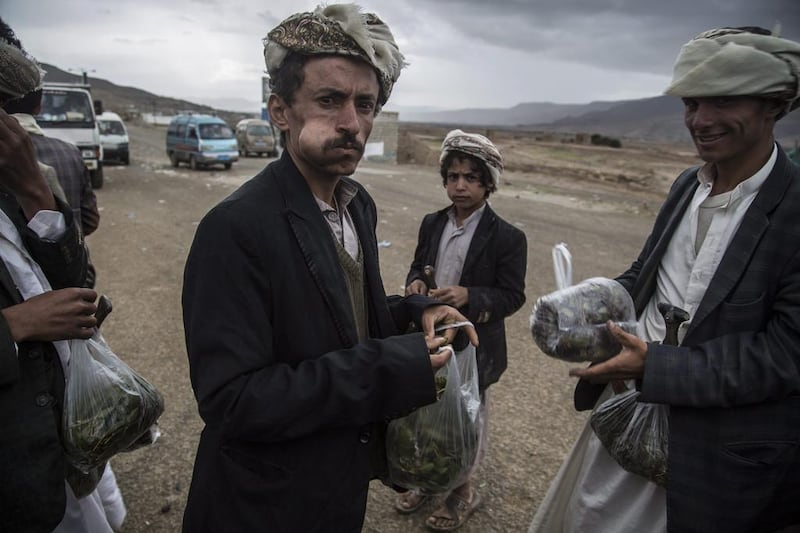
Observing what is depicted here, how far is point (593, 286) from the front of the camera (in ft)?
6.27

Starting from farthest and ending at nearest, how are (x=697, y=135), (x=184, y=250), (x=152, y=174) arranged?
(x=152, y=174) < (x=184, y=250) < (x=697, y=135)

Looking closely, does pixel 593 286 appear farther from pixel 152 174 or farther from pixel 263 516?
pixel 152 174

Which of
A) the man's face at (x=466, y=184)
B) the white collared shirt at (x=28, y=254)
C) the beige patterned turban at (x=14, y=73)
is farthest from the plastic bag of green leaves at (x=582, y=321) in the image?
the beige patterned turban at (x=14, y=73)

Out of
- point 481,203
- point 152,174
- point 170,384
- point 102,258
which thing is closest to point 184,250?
point 102,258

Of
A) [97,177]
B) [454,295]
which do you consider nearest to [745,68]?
[454,295]

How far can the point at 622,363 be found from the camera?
172cm

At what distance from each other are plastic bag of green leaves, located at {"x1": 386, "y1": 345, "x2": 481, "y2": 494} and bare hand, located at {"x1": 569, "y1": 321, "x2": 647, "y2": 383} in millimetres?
421

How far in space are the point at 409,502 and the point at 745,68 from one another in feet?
8.63

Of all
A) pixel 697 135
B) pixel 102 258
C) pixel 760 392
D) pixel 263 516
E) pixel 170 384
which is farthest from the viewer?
pixel 102 258

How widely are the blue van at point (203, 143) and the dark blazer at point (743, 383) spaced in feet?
61.0

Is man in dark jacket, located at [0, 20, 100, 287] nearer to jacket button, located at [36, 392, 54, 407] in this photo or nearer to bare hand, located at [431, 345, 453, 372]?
jacket button, located at [36, 392, 54, 407]

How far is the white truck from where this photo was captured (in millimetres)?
11914

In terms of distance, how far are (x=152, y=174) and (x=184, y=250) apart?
10583 millimetres

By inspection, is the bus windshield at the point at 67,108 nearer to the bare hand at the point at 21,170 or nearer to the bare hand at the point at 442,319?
the bare hand at the point at 21,170
